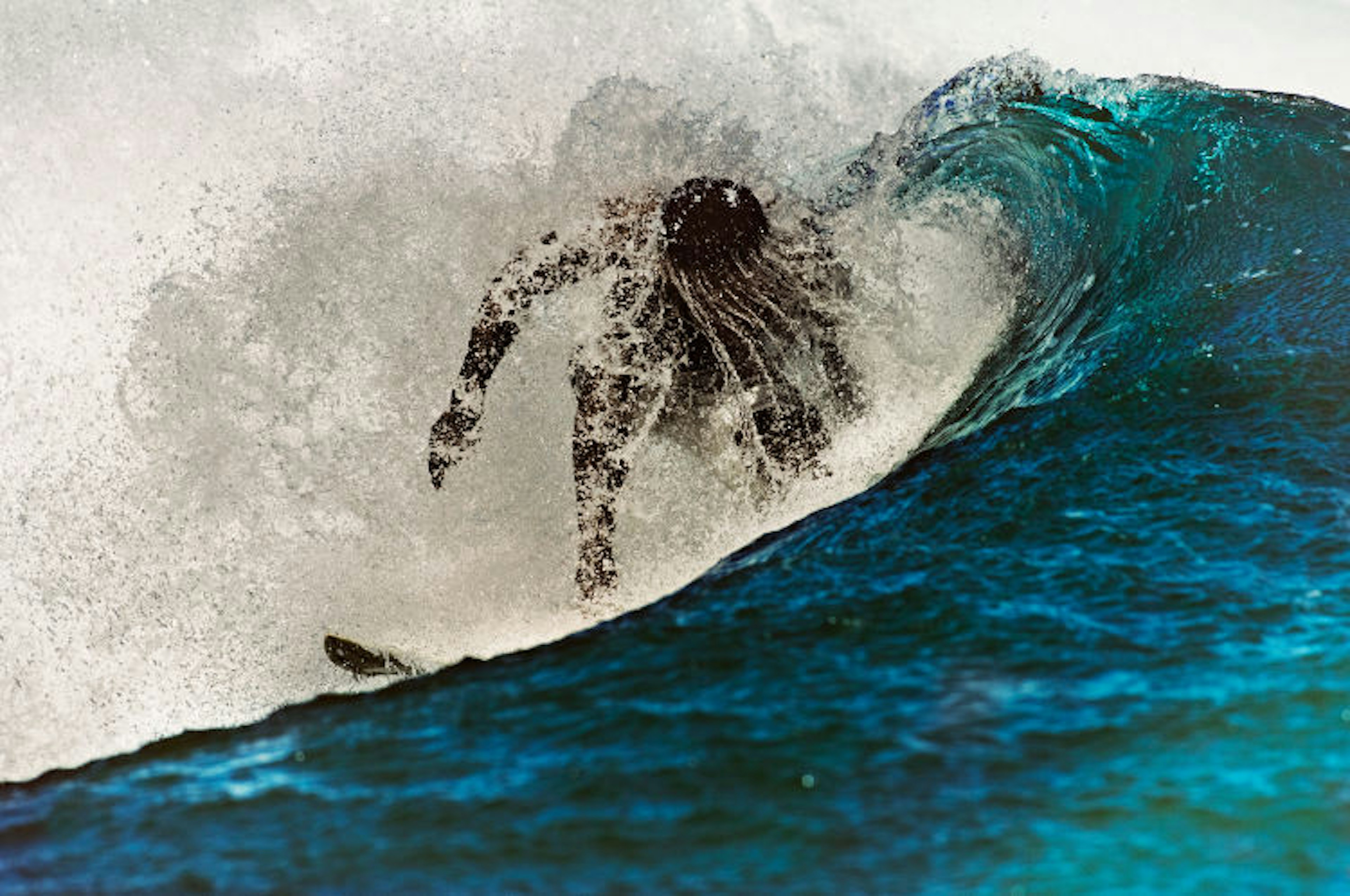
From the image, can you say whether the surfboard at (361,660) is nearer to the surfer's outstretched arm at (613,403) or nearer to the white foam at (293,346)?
the white foam at (293,346)

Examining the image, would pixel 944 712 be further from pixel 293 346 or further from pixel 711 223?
pixel 293 346

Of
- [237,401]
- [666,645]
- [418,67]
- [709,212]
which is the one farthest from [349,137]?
[666,645]

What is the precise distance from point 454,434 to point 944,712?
6.37ft

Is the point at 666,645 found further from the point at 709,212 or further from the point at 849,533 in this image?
the point at 709,212

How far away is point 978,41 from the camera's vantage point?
4.95 meters

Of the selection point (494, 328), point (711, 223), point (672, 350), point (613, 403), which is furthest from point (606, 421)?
point (711, 223)

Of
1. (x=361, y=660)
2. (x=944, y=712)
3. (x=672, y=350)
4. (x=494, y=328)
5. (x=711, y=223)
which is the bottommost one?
(x=944, y=712)

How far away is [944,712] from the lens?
2316 mm

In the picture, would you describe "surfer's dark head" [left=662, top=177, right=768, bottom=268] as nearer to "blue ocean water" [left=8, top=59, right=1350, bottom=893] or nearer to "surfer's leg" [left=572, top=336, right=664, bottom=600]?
"surfer's leg" [left=572, top=336, right=664, bottom=600]

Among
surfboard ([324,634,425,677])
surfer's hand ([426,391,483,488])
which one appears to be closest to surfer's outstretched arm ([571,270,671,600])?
surfer's hand ([426,391,483,488])

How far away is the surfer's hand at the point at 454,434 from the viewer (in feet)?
11.5

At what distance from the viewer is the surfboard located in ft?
10.4

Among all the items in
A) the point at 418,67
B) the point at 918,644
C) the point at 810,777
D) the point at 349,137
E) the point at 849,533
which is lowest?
the point at 810,777

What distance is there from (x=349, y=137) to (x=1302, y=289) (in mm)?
3581
